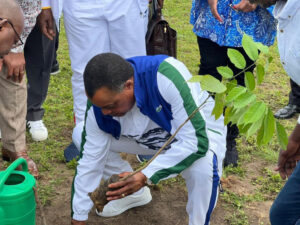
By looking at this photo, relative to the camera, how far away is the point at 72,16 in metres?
3.38

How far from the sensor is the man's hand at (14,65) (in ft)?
10.4

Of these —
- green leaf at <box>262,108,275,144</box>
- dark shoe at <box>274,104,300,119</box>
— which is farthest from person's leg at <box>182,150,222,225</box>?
dark shoe at <box>274,104,300,119</box>

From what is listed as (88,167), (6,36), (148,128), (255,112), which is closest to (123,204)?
(88,167)

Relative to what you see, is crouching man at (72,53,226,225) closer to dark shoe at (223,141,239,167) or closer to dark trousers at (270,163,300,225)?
dark trousers at (270,163,300,225)

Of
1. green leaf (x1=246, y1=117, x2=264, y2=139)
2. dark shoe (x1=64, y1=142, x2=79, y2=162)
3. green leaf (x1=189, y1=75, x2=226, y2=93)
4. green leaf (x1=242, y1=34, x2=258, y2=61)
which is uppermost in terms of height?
green leaf (x1=242, y1=34, x2=258, y2=61)

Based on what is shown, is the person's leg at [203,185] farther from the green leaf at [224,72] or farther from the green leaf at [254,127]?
the green leaf at [254,127]

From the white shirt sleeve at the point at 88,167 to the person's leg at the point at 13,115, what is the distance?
31.1 inches

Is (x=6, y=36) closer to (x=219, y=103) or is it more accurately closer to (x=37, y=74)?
(x=37, y=74)

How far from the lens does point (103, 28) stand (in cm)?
341

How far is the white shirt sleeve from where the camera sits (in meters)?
2.69

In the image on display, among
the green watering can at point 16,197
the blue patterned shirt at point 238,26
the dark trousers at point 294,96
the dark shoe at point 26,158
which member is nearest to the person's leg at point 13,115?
the dark shoe at point 26,158

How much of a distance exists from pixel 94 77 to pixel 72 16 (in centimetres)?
116

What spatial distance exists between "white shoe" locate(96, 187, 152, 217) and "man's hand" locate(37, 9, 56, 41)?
4.40 feet

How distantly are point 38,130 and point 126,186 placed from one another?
174 centimetres
